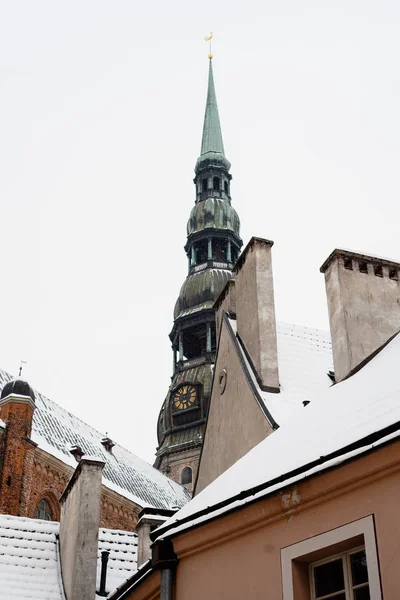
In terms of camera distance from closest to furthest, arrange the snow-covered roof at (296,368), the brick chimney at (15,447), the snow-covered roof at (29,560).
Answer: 1. the snow-covered roof at (29,560)
2. the snow-covered roof at (296,368)
3. the brick chimney at (15,447)

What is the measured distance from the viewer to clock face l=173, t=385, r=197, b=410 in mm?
54156

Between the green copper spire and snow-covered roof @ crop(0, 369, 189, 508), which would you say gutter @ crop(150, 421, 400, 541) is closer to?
snow-covered roof @ crop(0, 369, 189, 508)

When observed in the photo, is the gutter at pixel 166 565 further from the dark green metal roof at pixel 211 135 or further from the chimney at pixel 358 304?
the dark green metal roof at pixel 211 135

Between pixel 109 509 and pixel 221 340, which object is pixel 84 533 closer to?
pixel 221 340

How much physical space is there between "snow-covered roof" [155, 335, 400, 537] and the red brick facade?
74.2ft

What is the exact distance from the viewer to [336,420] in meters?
7.61

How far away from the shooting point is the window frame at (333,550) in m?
5.84

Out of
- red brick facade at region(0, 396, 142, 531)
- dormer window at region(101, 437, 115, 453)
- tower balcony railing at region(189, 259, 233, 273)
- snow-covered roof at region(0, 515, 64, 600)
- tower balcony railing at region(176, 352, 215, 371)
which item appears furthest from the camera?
tower balcony railing at region(189, 259, 233, 273)

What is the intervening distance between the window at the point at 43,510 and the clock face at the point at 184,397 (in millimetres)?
21721

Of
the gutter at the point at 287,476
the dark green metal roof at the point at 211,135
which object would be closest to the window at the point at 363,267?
the gutter at the point at 287,476

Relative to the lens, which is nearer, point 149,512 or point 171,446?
point 149,512

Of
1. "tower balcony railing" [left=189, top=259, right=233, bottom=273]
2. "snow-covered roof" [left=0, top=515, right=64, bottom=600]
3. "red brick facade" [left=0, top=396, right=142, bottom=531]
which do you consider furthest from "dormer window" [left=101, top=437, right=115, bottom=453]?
"snow-covered roof" [left=0, top=515, right=64, bottom=600]

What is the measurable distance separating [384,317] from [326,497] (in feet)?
21.5

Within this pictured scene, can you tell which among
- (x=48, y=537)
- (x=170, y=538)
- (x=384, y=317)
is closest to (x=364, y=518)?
(x=170, y=538)
